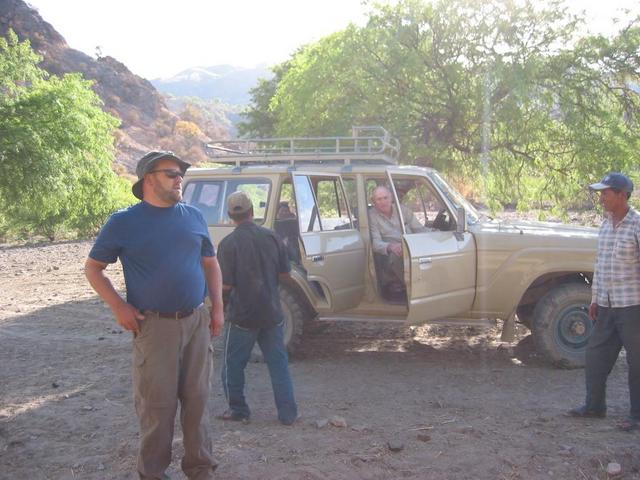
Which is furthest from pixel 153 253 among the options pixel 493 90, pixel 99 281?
pixel 493 90

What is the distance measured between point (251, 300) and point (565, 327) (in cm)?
316

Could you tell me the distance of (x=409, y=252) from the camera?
616 centimetres

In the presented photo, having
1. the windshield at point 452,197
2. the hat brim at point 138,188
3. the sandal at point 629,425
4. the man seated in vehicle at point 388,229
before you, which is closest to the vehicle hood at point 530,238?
the windshield at point 452,197

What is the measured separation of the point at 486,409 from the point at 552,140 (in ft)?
27.6

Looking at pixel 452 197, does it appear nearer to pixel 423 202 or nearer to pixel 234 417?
pixel 423 202

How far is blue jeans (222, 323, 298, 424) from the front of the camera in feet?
16.7

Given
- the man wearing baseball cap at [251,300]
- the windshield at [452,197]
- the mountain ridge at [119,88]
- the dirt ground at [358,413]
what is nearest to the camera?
the dirt ground at [358,413]

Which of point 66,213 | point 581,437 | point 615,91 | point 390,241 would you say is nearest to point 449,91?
point 615,91

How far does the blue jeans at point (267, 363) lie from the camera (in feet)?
16.7

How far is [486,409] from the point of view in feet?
17.8

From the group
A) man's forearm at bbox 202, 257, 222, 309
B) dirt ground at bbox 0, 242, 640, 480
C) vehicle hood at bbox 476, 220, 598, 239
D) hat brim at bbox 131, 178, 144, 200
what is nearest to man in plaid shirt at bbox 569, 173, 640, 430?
dirt ground at bbox 0, 242, 640, 480

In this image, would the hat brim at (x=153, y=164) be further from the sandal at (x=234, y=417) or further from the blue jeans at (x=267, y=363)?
the sandal at (x=234, y=417)

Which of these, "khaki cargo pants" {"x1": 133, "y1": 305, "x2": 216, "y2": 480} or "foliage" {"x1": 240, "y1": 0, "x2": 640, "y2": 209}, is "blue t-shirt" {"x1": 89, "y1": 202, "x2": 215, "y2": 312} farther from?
"foliage" {"x1": 240, "y1": 0, "x2": 640, "y2": 209}

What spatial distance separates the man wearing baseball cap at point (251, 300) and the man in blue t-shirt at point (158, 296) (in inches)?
48.4
